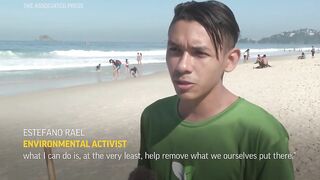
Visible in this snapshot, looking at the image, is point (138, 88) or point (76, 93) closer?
point (76, 93)

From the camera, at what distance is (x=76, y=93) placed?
1562cm

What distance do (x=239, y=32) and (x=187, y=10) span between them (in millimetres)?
260

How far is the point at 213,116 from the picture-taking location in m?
1.58

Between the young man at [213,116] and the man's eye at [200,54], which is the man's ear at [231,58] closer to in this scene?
the young man at [213,116]

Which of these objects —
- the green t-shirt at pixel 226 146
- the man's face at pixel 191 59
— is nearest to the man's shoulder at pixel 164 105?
the green t-shirt at pixel 226 146

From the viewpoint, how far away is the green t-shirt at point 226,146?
1.48 m

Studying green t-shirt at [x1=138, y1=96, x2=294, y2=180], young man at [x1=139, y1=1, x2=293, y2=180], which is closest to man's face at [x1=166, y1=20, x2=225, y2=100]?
young man at [x1=139, y1=1, x2=293, y2=180]

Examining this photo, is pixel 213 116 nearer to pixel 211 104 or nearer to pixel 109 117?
pixel 211 104

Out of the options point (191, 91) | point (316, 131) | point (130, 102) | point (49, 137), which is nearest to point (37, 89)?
point (130, 102)

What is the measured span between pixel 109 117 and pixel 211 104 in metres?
9.23

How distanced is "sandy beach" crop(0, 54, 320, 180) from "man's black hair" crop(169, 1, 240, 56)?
15.5 ft

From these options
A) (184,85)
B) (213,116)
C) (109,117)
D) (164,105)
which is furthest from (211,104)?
(109,117)

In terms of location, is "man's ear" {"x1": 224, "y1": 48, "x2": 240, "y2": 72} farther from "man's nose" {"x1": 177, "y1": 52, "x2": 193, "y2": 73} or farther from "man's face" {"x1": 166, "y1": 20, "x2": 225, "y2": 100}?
"man's nose" {"x1": 177, "y1": 52, "x2": 193, "y2": 73}

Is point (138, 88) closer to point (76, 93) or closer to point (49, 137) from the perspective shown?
point (76, 93)
